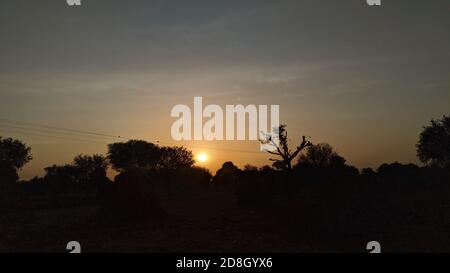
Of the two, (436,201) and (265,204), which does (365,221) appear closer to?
(436,201)

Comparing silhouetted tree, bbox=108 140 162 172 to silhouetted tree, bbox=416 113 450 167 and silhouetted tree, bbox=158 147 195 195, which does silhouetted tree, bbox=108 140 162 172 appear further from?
silhouetted tree, bbox=416 113 450 167

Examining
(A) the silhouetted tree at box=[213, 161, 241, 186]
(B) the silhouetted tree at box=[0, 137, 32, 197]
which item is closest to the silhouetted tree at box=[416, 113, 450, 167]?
(A) the silhouetted tree at box=[213, 161, 241, 186]

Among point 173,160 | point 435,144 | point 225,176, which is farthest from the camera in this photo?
point 225,176

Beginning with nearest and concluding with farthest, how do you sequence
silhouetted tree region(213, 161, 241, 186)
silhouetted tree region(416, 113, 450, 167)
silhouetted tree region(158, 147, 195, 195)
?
silhouetted tree region(416, 113, 450, 167), silhouetted tree region(158, 147, 195, 195), silhouetted tree region(213, 161, 241, 186)

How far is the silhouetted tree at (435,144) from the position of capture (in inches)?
2121

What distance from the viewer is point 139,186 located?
985 inches

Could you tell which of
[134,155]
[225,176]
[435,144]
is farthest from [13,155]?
[435,144]

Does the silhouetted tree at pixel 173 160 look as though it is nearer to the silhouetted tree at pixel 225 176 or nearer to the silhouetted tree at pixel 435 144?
the silhouetted tree at pixel 225 176

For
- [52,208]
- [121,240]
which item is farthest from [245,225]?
[52,208]

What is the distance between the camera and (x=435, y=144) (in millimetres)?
55062

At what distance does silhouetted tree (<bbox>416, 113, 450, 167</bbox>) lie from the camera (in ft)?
177

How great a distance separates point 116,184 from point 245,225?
30.9ft

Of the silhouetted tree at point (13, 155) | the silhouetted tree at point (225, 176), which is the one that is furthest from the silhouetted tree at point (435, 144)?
the silhouetted tree at point (13, 155)

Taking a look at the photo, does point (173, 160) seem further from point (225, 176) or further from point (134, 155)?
point (225, 176)
